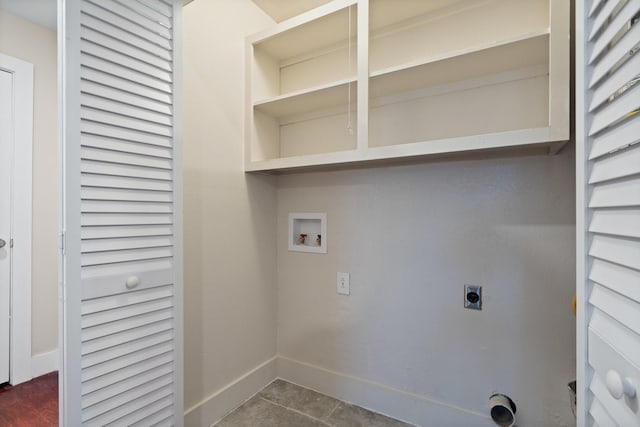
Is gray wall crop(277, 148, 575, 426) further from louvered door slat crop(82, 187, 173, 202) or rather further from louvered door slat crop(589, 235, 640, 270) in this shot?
louvered door slat crop(82, 187, 173, 202)

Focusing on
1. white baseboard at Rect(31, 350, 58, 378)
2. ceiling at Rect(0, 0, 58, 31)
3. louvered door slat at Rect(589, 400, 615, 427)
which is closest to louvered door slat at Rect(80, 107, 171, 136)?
louvered door slat at Rect(589, 400, 615, 427)

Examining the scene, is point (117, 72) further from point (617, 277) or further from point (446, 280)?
point (446, 280)

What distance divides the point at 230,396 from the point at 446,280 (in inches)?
54.2

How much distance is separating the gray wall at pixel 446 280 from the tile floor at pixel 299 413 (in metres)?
0.18

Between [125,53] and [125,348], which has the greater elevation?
[125,53]

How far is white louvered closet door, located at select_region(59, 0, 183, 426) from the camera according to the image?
36.1 inches

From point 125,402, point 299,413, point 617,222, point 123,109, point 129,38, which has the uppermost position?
point 129,38

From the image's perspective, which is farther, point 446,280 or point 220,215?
point 220,215

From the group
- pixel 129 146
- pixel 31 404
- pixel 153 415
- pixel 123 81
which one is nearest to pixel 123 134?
pixel 129 146

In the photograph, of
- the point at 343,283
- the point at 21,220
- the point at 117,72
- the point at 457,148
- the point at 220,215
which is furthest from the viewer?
the point at 21,220

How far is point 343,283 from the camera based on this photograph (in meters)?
1.90

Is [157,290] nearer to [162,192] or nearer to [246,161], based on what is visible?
[162,192]

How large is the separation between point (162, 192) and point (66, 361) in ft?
1.96

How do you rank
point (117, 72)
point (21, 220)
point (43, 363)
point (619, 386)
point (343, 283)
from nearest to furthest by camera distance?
point (619, 386) < point (117, 72) < point (343, 283) < point (21, 220) < point (43, 363)
